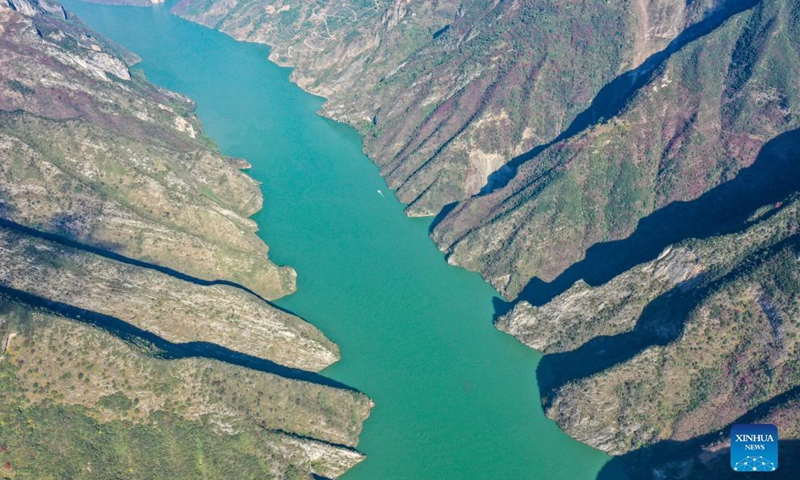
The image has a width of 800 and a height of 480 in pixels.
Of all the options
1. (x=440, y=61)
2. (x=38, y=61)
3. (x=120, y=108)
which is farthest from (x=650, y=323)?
(x=38, y=61)

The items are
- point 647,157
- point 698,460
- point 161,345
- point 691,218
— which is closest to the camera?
point 698,460

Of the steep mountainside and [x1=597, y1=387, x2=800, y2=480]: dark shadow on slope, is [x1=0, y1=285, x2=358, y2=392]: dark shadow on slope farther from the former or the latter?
the steep mountainside

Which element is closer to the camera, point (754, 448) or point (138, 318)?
point (754, 448)

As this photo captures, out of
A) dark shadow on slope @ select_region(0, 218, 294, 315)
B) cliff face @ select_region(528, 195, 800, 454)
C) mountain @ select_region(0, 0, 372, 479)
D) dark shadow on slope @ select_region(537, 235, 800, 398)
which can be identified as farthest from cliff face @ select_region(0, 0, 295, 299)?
cliff face @ select_region(528, 195, 800, 454)

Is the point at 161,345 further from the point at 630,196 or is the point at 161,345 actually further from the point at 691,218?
the point at 691,218

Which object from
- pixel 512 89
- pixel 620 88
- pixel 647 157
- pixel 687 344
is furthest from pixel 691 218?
pixel 512 89

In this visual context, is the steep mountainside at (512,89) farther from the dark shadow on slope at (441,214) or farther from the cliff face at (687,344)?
the cliff face at (687,344)
